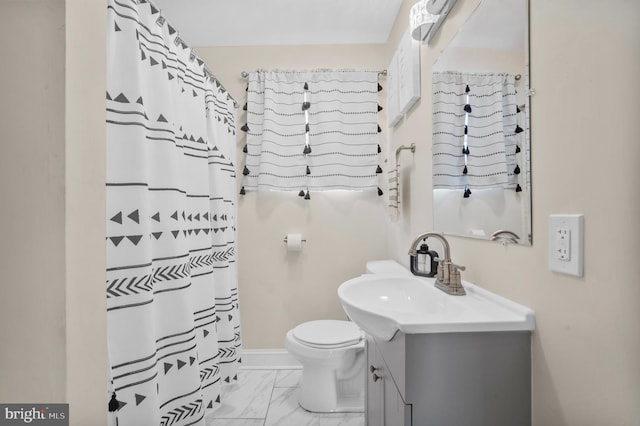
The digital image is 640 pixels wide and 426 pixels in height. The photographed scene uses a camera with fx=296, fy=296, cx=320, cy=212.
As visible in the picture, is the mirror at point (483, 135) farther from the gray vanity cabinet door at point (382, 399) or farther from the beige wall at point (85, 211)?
the beige wall at point (85, 211)

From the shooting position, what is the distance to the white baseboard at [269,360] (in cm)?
229

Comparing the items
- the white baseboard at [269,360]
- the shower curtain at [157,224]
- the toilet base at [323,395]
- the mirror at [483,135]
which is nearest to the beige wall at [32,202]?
the shower curtain at [157,224]

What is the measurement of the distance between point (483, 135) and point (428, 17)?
0.73 meters

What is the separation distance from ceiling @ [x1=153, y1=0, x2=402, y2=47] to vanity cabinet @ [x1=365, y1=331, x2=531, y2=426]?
2040mm

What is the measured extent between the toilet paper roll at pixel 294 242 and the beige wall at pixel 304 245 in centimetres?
9

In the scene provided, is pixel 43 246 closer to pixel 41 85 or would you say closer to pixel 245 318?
pixel 41 85

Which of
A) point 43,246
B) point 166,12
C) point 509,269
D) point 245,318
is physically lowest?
point 245,318

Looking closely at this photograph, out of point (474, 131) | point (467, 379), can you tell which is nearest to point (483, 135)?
point (474, 131)

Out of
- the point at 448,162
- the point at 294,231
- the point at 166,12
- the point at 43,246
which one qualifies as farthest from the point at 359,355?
the point at 166,12

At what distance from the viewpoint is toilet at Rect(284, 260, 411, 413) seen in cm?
168

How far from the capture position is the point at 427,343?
0.81 m

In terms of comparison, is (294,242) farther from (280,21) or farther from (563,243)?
(563,243)

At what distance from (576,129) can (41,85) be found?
1.04 metres

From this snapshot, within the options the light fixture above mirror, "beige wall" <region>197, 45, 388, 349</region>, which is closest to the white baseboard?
"beige wall" <region>197, 45, 388, 349</region>
